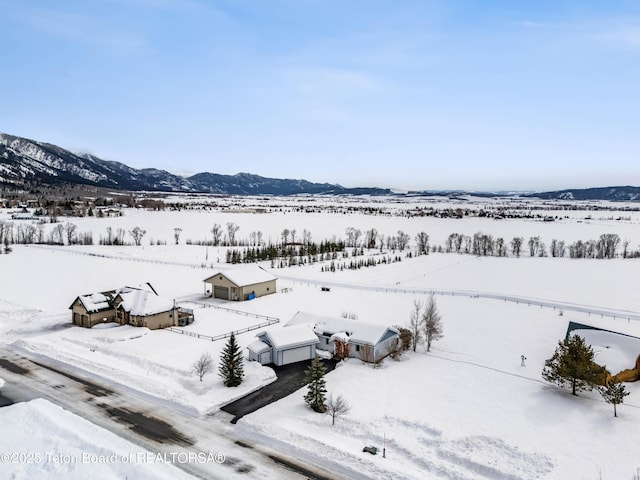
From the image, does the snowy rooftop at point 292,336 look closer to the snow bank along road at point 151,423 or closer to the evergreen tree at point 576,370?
the snow bank along road at point 151,423

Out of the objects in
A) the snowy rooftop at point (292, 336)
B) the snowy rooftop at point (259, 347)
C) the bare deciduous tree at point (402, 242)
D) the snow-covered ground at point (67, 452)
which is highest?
the snowy rooftop at point (292, 336)

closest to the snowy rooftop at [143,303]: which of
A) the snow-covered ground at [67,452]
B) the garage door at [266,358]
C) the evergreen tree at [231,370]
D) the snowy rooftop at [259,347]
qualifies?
the snowy rooftop at [259,347]

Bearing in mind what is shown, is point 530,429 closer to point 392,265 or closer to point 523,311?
point 523,311

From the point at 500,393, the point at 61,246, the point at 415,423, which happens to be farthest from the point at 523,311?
the point at 61,246

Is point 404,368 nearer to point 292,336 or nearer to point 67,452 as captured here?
point 292,336

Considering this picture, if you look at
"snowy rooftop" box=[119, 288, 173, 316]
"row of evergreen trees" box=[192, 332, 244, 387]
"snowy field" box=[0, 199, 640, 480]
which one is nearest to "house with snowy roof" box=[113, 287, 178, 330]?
"snowy rooftop" box=[119, 288, 173, 316]

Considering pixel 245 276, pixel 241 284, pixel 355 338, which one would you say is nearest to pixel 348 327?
pixel 355 338
